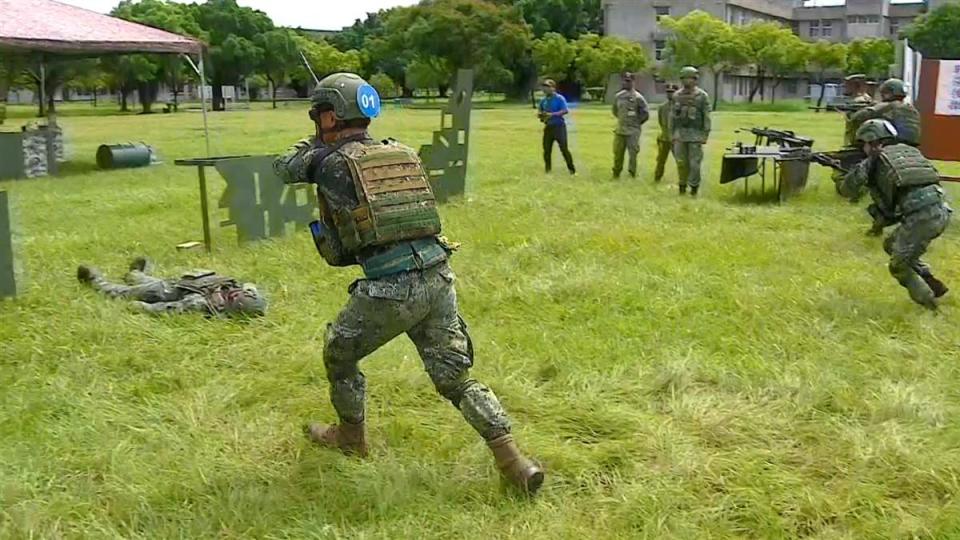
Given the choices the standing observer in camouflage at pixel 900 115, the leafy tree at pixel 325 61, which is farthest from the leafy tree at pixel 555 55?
the standing observer in camouflage at pixel 900 115

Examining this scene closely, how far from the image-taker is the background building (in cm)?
6166

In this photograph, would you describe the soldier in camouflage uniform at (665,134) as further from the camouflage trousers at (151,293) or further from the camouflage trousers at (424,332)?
the camouflage trousers at (424,332)

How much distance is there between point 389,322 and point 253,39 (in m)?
53.2

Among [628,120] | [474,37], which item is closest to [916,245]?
[628,120]

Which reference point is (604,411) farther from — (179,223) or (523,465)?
(179,223)

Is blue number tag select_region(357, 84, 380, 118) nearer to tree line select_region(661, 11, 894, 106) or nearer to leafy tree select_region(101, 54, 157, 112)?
leafy tree select_region(101, 54, 157, 112)

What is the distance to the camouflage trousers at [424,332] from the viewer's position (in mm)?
3396

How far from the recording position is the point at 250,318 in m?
5.79

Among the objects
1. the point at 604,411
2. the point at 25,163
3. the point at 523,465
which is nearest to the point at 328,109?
the point at 523,465

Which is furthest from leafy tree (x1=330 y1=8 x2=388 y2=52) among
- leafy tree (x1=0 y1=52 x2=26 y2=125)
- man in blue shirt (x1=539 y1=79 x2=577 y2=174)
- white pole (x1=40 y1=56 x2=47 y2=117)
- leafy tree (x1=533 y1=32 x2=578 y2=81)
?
man in blue shirt (x1=539 y1=79 x2=577 y2=174)

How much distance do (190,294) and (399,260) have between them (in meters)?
3.01

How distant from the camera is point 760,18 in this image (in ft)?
228

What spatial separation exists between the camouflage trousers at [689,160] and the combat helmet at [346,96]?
8.57 meters

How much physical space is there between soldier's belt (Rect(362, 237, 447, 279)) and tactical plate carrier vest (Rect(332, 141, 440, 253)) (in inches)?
1.5
